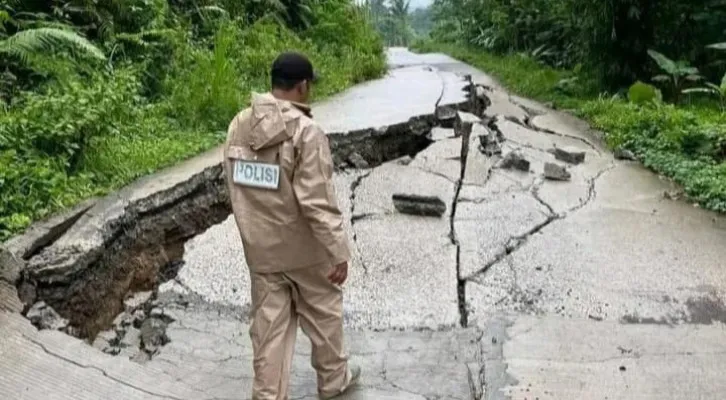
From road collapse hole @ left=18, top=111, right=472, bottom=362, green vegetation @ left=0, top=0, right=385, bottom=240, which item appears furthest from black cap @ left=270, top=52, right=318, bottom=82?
green vegetation @ left=0, top=0, right=385, bottom=240

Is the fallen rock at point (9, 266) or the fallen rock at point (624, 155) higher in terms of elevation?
the fallen rock at point (9, 266)

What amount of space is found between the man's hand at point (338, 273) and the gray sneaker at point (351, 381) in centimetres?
54

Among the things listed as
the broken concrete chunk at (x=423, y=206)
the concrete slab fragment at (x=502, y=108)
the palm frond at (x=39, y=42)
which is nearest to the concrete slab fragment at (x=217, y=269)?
the broken concrete chunk at (x=423, y=206)

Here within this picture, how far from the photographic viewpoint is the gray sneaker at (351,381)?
3.21 m

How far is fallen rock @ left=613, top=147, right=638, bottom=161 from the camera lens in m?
8.03

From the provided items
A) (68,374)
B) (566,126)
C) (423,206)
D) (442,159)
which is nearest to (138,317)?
(68,374)

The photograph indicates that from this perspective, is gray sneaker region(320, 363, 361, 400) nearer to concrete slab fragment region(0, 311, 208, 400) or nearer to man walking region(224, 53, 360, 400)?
man walking region(224, 53, 360, 400)

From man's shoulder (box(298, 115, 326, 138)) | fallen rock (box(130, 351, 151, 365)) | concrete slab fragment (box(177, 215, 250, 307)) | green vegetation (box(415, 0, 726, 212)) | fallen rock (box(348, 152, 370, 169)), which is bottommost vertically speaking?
fallen rock (box(130, 351, 151, 365))

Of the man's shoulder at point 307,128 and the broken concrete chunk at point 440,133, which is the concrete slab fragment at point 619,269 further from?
the broken concrete chunk at point 440,133

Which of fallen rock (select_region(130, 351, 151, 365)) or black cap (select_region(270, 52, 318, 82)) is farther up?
black cap (select_region(270, 52, 318, 82))

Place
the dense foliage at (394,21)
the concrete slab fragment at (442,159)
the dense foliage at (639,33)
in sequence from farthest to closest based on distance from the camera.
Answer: the dense foliage at (394,21) < the dense foliage at (639,33) < the concrete slab fragment at (442,159)

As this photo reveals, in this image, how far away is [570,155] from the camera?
773 centimetres

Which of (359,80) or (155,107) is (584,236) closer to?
(155,107)

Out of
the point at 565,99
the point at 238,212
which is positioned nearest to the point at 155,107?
the point at 238,212
